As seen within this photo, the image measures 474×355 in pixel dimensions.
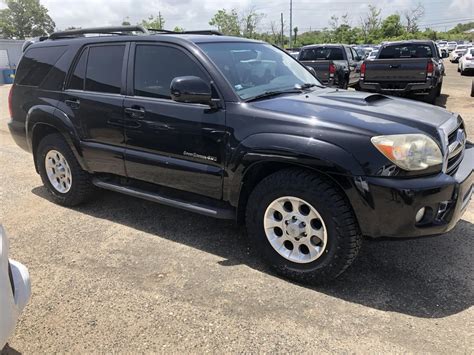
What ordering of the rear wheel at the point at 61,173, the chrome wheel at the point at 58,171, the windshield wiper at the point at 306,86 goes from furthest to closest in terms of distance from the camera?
the chrome wheel at the point at 58,171
the rear wheel at the point at 61,173
the windshield wiper at the point at 306,86

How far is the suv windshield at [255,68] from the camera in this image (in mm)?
3566

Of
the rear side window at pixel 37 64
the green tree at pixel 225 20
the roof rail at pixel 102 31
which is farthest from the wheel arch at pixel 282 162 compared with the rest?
the green tree at pixel 225 20

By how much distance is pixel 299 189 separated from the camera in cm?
302

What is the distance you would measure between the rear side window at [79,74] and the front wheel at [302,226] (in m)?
2.28

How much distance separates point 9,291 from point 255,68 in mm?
2645

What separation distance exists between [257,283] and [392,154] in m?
1.33

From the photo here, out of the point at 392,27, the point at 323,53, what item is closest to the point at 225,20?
the point at 392,27

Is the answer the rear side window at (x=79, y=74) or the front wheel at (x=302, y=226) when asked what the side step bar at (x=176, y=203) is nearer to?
the front wheel at (x=302, y=226)

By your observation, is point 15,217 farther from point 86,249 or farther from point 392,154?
point 392,154

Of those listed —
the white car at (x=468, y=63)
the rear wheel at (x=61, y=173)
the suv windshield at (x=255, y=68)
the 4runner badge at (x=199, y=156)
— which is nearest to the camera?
the 4runner badge at (x=199, y=156)

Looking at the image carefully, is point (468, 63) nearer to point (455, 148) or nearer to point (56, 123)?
point (455, 148)

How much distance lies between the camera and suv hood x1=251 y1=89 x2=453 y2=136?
2916mm

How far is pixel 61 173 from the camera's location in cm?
480

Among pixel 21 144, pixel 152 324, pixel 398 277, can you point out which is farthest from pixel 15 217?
pixel 398 277
